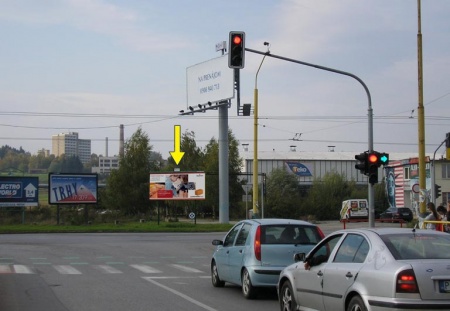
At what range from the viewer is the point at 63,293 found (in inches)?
584

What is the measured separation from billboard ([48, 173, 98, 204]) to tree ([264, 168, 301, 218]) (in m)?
18.5

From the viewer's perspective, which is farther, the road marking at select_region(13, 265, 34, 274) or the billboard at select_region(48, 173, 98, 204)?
the billboard at select_region(48, 173, 98, 204)

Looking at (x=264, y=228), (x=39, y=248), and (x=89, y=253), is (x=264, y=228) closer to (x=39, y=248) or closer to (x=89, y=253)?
(x=89, y=253)

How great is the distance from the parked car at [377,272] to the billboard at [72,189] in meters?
44.9

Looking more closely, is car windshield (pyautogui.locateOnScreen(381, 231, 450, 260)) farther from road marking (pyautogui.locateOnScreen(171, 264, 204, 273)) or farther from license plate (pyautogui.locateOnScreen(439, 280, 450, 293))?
road marking (pyautogui.locateOnScreen(171, 264, 204, 273))

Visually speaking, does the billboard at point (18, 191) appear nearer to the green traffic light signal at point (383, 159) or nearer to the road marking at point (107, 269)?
the road marking at point (107, 269)

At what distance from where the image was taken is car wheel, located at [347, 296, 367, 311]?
857 cm

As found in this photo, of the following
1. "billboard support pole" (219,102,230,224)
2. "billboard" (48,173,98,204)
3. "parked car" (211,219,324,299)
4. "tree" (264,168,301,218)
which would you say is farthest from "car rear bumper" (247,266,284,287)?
"tree" (264,168,301,218)

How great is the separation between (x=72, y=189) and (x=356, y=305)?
47.4 metres

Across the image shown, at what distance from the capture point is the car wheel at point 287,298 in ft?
36.0

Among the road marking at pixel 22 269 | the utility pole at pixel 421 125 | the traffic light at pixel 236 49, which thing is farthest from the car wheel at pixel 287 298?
the utility pole at pixel 421 125

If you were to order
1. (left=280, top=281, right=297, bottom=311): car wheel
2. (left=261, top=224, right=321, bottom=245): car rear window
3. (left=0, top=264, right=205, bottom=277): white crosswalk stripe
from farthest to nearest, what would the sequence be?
(left=0, top=264, right=205, bottom=277): white crosswalk stripe < (left=261, top=224, right=321, bottom=245): car rear window < (left=280, top=281, right=297, bottom=311): car wheel

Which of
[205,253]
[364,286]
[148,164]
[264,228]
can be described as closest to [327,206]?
[148,164]

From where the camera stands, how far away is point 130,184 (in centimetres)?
7500
